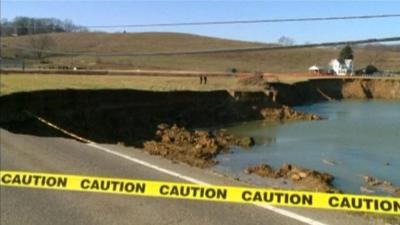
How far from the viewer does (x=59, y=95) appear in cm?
3198

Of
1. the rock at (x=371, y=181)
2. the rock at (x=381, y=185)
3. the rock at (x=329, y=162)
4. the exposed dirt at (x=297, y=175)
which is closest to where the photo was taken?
the rock at (x=381, y=185)

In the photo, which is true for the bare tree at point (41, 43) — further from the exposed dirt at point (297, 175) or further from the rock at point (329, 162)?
the exposed dirt at point (297, 175)

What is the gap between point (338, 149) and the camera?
25.5 m

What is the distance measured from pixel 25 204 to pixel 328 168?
13.9 m

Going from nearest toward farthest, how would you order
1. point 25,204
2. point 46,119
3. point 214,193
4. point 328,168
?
point 214,193 < point 25,204 < point 328,168 < point 46,119

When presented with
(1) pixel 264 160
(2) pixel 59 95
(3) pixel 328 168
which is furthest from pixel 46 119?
(3) pixel 328 168

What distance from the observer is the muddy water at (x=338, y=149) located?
18828 mm

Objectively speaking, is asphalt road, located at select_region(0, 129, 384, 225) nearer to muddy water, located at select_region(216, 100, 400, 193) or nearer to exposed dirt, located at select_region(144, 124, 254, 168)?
muddy water, located at select_region(216, 100, 400, 193)

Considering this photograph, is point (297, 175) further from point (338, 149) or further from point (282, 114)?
point (282, 114)

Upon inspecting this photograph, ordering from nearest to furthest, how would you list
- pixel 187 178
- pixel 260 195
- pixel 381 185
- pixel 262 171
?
pixel 260 195 < pixel 187 178 < pixel 381 185 < pixel 262 171

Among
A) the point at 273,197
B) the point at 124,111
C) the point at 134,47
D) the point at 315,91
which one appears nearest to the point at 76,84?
the point at 124,111

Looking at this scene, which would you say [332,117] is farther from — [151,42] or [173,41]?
[151,42]

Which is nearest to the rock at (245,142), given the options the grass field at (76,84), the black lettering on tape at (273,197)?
the grass field at (76,84)

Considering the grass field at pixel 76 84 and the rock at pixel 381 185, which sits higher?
the rock at pixel 381 185
